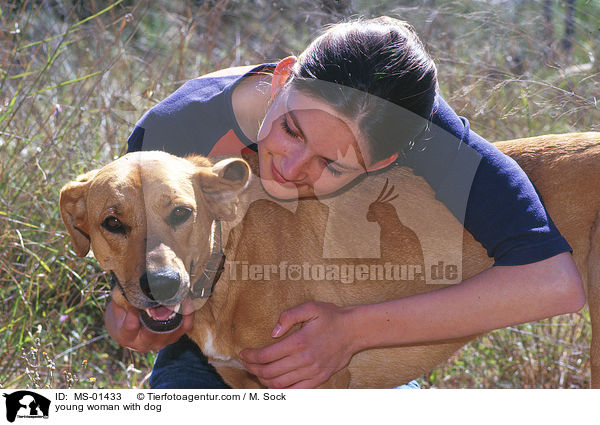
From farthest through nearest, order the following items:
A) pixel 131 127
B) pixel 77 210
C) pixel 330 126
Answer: pixel 131 127 < pixel 77 210 < pixel 330 126

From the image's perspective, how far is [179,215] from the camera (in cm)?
224

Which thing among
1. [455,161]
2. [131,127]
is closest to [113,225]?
[455,161]

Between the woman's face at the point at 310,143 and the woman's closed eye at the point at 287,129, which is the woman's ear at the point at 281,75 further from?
the woman's closed eye at the point at 287,129

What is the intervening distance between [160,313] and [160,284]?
0.24 m

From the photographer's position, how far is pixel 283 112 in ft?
7.00

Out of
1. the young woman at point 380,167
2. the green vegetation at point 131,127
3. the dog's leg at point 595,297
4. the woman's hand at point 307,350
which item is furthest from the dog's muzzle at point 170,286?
the dog's leg at point 595,297

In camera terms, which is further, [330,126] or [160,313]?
[160,313]

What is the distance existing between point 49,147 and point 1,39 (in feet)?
3.36

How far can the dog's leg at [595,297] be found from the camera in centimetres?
234

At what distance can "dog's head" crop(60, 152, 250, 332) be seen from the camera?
214 cm

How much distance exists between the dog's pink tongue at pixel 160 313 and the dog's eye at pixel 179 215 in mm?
313

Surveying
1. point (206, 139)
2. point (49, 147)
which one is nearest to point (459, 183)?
point (206, 139)
